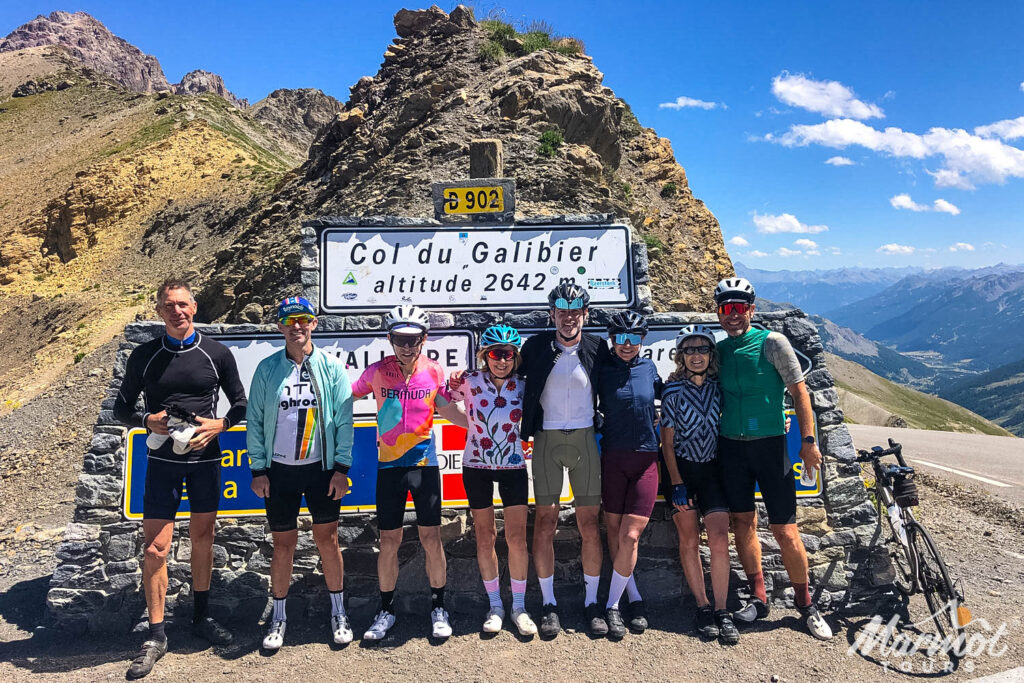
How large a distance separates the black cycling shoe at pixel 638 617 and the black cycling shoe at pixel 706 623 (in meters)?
0.43

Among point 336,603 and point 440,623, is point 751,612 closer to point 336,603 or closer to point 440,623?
point 440,623

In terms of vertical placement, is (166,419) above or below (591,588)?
above

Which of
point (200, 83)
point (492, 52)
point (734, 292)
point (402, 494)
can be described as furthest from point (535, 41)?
point (200, 83)

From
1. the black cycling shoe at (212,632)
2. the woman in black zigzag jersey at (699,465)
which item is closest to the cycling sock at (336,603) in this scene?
the black cycling shoe at (212,632)

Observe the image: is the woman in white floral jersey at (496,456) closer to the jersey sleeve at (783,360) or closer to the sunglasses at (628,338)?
the sunglasses at (628,338)

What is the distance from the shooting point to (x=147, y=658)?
400cm

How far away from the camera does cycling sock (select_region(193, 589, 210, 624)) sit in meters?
4.38

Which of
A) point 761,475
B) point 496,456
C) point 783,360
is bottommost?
point 761,475

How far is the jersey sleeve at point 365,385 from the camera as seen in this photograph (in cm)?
431

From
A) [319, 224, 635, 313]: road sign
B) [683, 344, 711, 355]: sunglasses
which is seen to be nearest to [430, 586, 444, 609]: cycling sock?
[319, 224, 635, 313]: road sign

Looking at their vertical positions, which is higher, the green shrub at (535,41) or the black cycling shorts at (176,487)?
the green shrub at (535,41)

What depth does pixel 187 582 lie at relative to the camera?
4.68m

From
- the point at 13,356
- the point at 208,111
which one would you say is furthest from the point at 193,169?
the point at 13,356

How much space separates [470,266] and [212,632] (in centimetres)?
384
